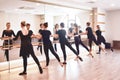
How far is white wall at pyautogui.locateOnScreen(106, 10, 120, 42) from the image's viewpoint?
1053cm

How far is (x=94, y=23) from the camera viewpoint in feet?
30.6

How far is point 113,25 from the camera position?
1072cm

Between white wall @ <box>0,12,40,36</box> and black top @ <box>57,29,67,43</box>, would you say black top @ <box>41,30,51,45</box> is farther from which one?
white wall @ <box>0,12,40,36</box>

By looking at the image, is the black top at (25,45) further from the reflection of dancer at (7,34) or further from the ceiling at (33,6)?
the ceiling at (33,6)

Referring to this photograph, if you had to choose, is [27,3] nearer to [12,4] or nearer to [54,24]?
[12,4]

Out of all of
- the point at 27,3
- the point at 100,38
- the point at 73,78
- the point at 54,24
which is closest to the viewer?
the point at 73,78

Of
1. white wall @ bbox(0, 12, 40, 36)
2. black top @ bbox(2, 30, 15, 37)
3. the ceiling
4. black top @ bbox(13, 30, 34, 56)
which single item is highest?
the ceiling

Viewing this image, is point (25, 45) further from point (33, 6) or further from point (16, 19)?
point (33, 6)

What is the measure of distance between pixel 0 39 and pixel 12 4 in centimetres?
132

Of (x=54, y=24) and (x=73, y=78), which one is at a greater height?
(x=54, y=24)

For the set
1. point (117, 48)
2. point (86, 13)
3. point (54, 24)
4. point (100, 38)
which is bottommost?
point (117, 48)

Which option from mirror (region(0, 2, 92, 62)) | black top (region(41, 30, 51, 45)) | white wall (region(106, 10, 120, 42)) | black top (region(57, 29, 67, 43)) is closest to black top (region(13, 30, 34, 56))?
black top (region(41, 30, 51, 45))

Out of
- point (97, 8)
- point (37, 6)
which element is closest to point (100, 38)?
point (97, 8)

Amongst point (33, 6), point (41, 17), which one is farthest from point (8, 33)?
point (41, 17)
